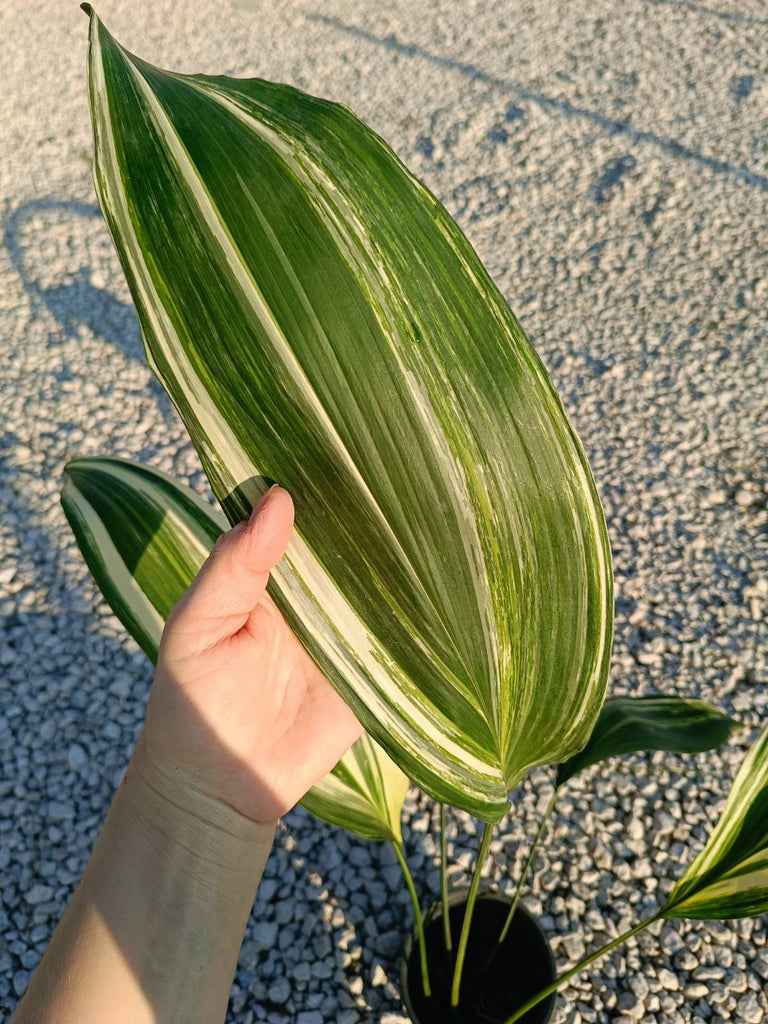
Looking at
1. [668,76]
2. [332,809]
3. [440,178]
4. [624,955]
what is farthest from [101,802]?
[668,76]

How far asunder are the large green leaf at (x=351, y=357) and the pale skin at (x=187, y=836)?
0.07m

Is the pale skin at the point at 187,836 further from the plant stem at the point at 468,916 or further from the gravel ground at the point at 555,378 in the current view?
the gravel ground at the point at 555,378

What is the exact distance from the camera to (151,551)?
80cm

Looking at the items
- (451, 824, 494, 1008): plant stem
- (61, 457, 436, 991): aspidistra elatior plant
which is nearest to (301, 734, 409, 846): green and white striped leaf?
(61, 457, 436, 991): aspidistra elatior plant

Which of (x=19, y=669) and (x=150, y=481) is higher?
(x=150, y=481)

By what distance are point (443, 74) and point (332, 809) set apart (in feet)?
8.59

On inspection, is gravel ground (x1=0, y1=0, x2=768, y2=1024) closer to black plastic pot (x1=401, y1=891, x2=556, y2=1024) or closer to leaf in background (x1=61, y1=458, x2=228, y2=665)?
black plastic pot (x1=401, y1=891, x2=556, y2=1024)

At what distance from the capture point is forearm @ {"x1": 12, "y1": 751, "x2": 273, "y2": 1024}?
1.99 ft

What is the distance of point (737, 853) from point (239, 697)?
1.45 feet

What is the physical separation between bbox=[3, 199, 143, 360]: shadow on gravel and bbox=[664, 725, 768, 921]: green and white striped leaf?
1.67m

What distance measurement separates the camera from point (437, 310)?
500mm

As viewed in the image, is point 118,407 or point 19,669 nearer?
point 19,669

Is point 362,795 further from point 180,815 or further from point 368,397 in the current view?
point 368,397

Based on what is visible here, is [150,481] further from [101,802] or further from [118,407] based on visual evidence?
[118,407]
